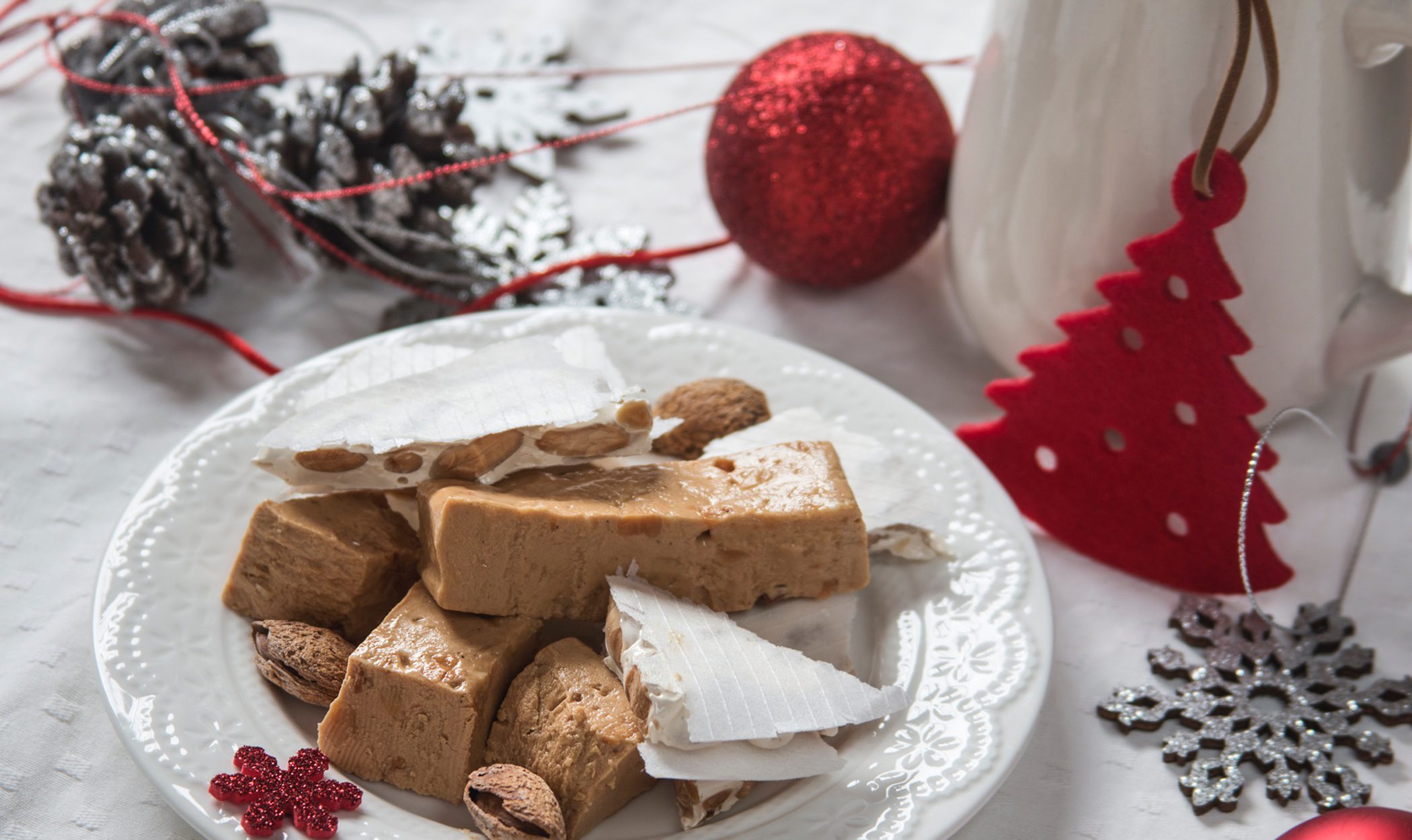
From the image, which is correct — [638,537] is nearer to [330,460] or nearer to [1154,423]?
[330,460]

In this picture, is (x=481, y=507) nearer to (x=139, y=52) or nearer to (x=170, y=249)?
(x=170, y=249)

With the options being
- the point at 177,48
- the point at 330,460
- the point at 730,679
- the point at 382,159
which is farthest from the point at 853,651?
the point at 177,48

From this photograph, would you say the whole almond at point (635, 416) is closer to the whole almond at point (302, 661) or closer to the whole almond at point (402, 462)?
the whole almond at point (402, 462)

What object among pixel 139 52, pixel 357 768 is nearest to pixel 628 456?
pixel 357 768

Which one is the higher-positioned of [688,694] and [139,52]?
[139,52]

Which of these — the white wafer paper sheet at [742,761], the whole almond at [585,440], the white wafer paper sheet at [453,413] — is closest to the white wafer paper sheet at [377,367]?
the white wafer paper sheet at [453,413]

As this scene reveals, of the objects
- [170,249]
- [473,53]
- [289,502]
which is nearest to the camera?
[289,502]
